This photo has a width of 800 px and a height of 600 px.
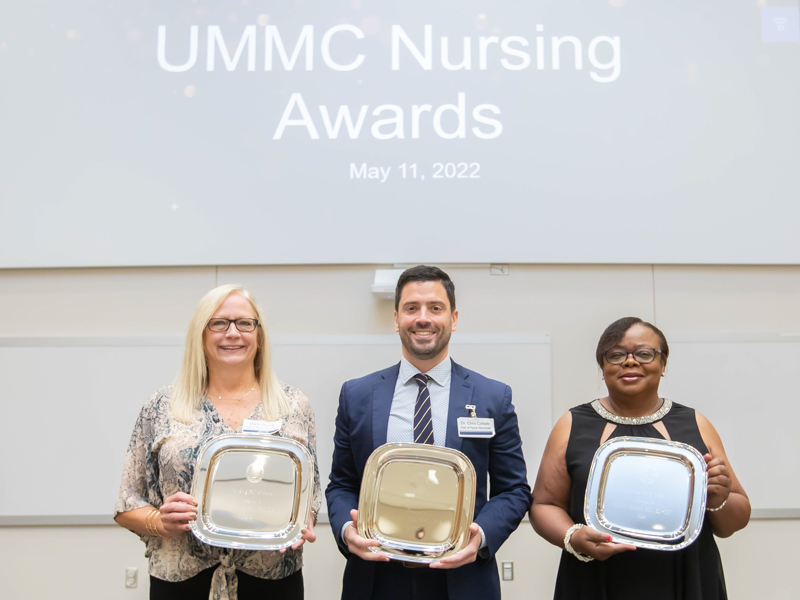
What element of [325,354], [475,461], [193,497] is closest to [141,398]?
[325,354]

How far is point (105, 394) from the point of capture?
10.2 ft

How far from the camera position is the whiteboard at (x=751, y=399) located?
3.09 m

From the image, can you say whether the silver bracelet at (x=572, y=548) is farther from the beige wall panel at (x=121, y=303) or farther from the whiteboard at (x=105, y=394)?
the beige wall panel at (x=121, y=303)

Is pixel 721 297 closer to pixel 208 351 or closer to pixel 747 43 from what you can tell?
pixel 747 43

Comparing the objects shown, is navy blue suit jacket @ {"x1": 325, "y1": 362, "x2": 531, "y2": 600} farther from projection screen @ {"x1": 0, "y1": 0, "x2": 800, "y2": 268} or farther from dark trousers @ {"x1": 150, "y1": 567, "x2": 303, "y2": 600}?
projection screen @ {"x1": 0, "y1": 0, "x2": 800, "y2": 268}

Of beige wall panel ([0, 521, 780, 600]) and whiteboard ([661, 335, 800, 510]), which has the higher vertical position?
whiteboard ([661, 335, 800, 510])

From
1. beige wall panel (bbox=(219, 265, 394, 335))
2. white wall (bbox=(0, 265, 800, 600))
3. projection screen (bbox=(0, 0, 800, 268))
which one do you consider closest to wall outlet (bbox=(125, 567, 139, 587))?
white wall (bbox=(0, 265, 800, 600))

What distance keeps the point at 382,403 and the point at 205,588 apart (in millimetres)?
766

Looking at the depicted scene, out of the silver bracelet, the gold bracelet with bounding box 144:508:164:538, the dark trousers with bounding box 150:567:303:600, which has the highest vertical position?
the gold bracelet with bounding box 144:508:164:538

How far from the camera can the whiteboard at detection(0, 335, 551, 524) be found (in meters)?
3.06

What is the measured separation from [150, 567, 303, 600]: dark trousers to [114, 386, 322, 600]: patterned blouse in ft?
0.06

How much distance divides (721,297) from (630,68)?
4.50ft

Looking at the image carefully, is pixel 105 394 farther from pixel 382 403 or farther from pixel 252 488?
pixel 382 403

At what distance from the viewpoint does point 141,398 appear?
310 cm
